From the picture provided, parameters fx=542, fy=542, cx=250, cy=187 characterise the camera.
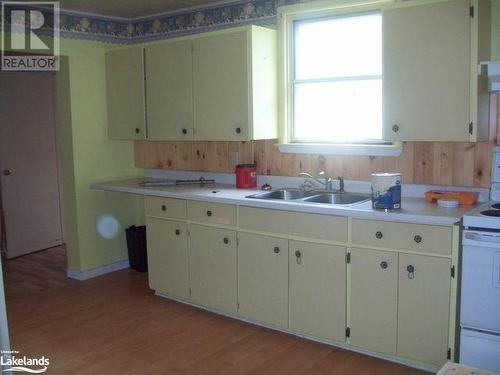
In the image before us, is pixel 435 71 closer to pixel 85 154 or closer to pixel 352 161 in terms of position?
pixel 352 161

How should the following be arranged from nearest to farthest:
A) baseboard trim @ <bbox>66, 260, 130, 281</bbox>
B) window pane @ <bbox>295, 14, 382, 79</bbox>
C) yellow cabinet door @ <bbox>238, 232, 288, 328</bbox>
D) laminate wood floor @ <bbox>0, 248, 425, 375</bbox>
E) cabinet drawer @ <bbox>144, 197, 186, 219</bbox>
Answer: laminate wood floor @ <bbox>0, 248, 425, 375</bbox>
yellow cabinet door @ <bbox>238, 232, 288, 328</bbox>
window pane @ <bbox>295, 14, 382, 79</bbox>
cabinet drawer @ <bbox>144, 197, 186, 219</bbox>
baseboard trim @ <bbox>66, 260, 130, 281</bbox>

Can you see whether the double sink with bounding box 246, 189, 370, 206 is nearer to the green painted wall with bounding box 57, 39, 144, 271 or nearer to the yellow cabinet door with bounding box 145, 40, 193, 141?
the yellow cabinet door with bounding box 145, 40, 193, 141

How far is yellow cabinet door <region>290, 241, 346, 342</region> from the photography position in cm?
318

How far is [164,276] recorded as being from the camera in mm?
4121

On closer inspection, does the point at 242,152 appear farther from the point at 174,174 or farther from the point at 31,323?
the point at 31,323

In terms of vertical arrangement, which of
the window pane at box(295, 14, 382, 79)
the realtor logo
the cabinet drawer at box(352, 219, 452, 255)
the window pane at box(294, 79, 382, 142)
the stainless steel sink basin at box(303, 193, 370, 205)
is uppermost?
the realtor logo

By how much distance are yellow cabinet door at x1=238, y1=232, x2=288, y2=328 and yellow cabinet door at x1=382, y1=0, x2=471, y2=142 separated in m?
0.99

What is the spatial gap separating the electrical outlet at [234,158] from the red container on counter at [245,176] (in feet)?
0.85

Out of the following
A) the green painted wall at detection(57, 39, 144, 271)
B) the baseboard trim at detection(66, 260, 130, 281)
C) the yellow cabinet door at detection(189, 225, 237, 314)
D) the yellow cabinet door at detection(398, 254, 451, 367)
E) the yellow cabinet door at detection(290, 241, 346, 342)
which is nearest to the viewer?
the yellow cabinet door at detection(398, 254, 451, 367)

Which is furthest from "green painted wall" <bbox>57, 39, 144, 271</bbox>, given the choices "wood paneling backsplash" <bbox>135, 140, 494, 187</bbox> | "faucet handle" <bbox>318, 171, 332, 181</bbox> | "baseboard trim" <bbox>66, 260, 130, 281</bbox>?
"faucet handle" <bbox>318, 171, 332, 181</bbox>

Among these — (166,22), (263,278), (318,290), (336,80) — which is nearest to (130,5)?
(166,22)

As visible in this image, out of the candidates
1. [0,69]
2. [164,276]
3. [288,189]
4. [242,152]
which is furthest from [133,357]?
[0,69]

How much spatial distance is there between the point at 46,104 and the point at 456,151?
4.26 meters

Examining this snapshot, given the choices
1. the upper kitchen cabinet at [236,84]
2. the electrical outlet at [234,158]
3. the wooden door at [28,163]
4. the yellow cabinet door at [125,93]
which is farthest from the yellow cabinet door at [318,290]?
the wooden door at [28,163]
